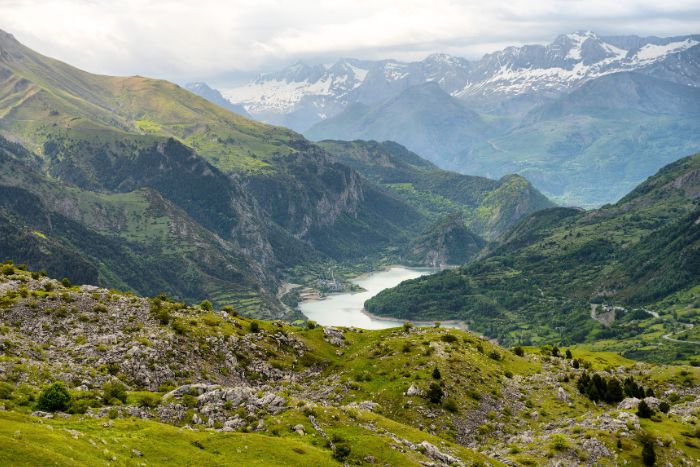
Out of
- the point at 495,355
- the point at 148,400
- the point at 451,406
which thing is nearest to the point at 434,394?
the point at 451,406

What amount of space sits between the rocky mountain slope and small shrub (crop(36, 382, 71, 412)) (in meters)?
0.11

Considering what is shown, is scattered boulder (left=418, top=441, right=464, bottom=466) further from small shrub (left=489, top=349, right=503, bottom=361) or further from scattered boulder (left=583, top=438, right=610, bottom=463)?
small shrub (left=489, top=349, right=503, bottom=361)

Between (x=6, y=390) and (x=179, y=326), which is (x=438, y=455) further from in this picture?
(x=179, y=326)

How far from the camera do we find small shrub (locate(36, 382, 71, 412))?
197ft

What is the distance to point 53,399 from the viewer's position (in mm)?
60500

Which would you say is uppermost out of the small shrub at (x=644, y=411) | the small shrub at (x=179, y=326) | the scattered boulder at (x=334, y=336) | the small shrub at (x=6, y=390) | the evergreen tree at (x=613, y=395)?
the small shrub at (x=644, y=411)

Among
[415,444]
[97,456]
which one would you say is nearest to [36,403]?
[97,456]

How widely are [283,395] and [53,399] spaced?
22.7 m

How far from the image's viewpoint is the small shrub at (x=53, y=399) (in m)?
60.1

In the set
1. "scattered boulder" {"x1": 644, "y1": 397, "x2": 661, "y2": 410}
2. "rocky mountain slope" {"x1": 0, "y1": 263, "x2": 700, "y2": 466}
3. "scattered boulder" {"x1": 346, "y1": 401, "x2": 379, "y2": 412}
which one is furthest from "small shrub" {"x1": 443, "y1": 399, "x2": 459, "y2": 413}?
"scattered boulder" {"x1": 644, "y1": 397, "x2": 661, "y2": 410}

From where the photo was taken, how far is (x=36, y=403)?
198 feet

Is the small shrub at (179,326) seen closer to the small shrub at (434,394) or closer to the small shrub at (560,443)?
the small shrub at (434,394)

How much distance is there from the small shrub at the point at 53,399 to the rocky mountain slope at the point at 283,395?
105 mm

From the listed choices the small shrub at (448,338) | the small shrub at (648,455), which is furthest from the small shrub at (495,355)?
the small shrub at (648,455)
